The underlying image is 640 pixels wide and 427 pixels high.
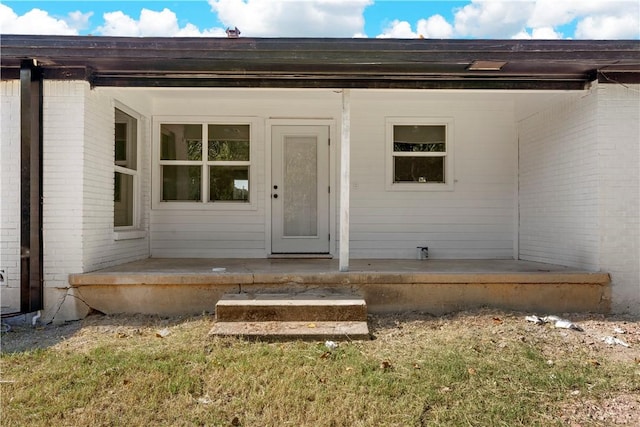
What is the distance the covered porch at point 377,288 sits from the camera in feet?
16.1

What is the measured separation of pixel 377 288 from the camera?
4977 millimetres

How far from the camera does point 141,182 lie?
22.1ft

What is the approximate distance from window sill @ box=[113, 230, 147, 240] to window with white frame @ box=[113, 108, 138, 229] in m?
0.11

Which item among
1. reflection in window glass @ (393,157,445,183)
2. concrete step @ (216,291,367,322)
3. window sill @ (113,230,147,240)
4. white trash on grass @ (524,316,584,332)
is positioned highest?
reflection in window glass @ (393,157,445,183)

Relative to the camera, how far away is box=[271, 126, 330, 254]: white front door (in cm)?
707

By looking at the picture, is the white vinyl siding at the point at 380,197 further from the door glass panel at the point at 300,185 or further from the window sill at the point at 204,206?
the door glass panel at the point at 300,185

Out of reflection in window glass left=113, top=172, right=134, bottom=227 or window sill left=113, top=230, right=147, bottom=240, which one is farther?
reflection in window glass left=113, top=172, right=134, bottom=227

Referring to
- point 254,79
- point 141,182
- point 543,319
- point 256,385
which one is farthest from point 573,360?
point 141,182

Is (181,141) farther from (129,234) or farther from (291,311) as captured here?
(291,311)

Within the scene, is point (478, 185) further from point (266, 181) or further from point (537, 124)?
point (266, 181)

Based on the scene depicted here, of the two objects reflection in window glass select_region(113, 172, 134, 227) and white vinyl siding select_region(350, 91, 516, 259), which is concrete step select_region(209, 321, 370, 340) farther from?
white vinyl siding select_region(350, 91, 516, 259)

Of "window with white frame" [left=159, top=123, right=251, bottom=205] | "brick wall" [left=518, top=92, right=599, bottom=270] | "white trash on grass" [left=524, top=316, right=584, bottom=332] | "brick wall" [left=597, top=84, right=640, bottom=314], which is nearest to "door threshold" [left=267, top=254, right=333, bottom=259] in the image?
"window with white frame" [left=159, top=123, right=251, bottom=205]

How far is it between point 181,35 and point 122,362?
3.10m

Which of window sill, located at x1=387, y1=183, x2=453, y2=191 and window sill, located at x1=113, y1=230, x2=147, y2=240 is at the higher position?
window sill, located at x1=387, y1=183, x2=453, y2=191
